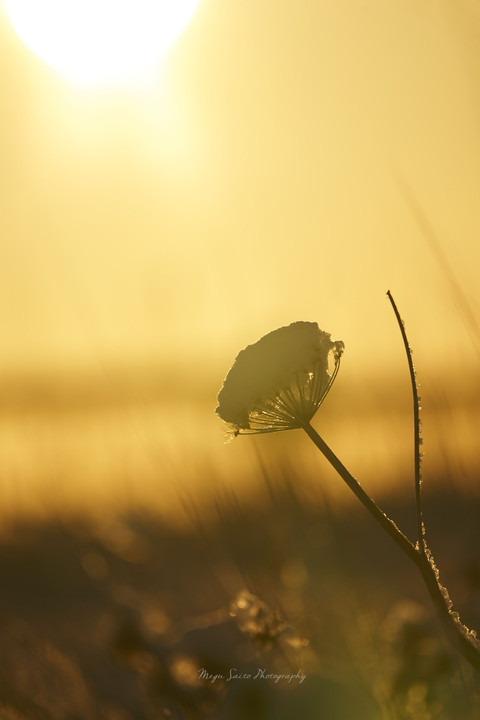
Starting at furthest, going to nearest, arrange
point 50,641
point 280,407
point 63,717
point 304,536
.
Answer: point 304,536
point 50,641
point 63,717
point 280,407

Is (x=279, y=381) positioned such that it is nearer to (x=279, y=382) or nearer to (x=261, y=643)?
(x=279, y=382)

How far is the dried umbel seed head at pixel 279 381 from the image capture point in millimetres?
2695

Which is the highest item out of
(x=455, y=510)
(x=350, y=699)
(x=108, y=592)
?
(x=108, y=592)

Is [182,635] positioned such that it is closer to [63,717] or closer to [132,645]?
[132,645]

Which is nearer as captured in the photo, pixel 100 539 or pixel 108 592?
pixel 108 592

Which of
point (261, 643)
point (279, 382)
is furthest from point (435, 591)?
point (261, 643)

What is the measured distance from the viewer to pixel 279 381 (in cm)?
272

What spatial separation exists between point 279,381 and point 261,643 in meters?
1.34

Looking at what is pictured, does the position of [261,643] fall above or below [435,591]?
below

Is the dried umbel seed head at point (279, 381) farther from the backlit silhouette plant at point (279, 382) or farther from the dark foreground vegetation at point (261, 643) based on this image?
the dark foreground vegetation at point (261, 643)

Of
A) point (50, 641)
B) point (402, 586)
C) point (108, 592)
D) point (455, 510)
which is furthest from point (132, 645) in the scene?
point (402, 586)

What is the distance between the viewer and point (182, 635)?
3602 millimetres

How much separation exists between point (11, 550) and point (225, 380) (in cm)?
429

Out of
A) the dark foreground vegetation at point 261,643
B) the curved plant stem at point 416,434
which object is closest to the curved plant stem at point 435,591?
the curved plant stem at point 416,434
